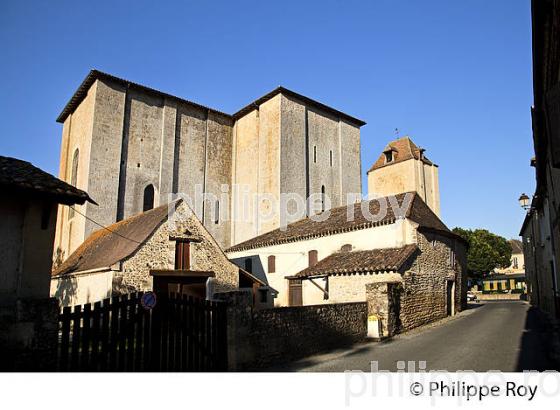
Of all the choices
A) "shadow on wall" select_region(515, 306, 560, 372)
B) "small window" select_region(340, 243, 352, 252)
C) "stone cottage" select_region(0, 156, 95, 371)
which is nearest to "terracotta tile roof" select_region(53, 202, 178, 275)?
"stone cottage" select_region(0, 156, 95, 371)

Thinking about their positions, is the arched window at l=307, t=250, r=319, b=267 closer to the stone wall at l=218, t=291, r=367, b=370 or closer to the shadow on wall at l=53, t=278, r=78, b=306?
the stone wall at l=218, t=291, r=367, b=370

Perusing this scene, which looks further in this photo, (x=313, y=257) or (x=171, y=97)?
(x=171, y=97)

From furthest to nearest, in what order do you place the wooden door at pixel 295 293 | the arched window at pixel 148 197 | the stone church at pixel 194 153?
the arched window at pixel 148 197
the stone church at pixel 194 153
the wooden door at pixel 295 293

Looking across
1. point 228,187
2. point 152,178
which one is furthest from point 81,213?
point 228,187

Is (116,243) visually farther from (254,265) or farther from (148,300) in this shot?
(148,300)

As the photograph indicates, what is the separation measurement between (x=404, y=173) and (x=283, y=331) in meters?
36.1

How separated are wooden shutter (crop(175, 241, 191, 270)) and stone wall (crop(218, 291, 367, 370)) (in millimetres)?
7279

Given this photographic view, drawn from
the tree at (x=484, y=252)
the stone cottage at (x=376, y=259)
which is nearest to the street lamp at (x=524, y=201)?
the stone cottage at (x=376, y=259)

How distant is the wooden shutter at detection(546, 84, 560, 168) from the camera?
6.10 meters

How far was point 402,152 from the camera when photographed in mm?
44719

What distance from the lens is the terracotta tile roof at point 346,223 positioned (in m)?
19.0

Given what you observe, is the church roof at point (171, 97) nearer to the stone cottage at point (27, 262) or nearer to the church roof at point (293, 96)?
the church roof at point (293, 96)

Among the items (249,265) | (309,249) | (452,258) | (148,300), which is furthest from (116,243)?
(452,258)
